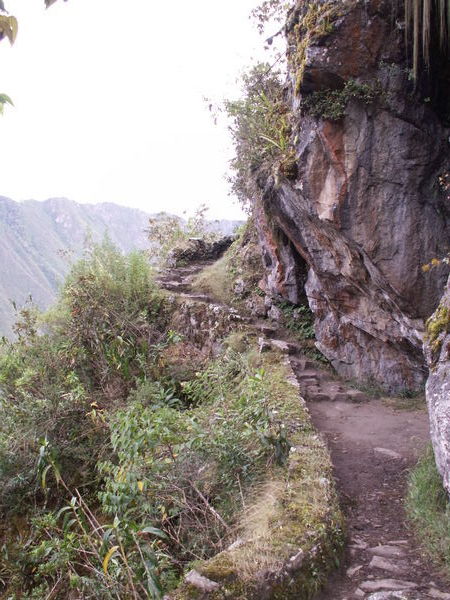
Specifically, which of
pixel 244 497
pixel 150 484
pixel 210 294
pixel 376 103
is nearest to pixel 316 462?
pixel 244 497

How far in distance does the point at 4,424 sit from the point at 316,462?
458cm

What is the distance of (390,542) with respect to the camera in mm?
3691

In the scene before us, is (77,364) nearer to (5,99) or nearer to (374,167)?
(374,167)

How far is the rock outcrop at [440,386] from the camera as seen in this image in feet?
11.6

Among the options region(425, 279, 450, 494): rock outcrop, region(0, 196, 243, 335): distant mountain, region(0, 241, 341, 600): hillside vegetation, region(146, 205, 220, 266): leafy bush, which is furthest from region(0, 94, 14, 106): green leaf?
region(0, 196, 243, 335): distant mountain

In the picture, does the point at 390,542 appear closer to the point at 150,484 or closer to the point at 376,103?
the point at 150,484

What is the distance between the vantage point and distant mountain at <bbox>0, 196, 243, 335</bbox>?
29.5 meters

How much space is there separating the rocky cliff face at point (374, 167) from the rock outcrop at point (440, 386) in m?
2.37

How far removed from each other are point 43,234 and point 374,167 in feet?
124

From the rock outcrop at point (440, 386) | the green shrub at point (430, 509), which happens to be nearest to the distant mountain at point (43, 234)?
the rock outcrop at point (440, 386)

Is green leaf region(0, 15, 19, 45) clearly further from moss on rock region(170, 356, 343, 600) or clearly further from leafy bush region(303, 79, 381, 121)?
leafy bush region(303, 79, 381, 121)

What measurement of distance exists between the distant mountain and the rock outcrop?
49.2 ft

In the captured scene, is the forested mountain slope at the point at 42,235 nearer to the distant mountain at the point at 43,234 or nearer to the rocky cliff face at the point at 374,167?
the distant mountain at the point at 43,234

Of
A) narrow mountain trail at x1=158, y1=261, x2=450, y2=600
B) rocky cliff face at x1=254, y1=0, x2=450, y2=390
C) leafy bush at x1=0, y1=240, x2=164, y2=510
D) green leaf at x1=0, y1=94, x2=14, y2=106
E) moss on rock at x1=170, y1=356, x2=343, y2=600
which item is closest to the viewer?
green leaf at x1=0, y1=94, x2=14, y2=106
